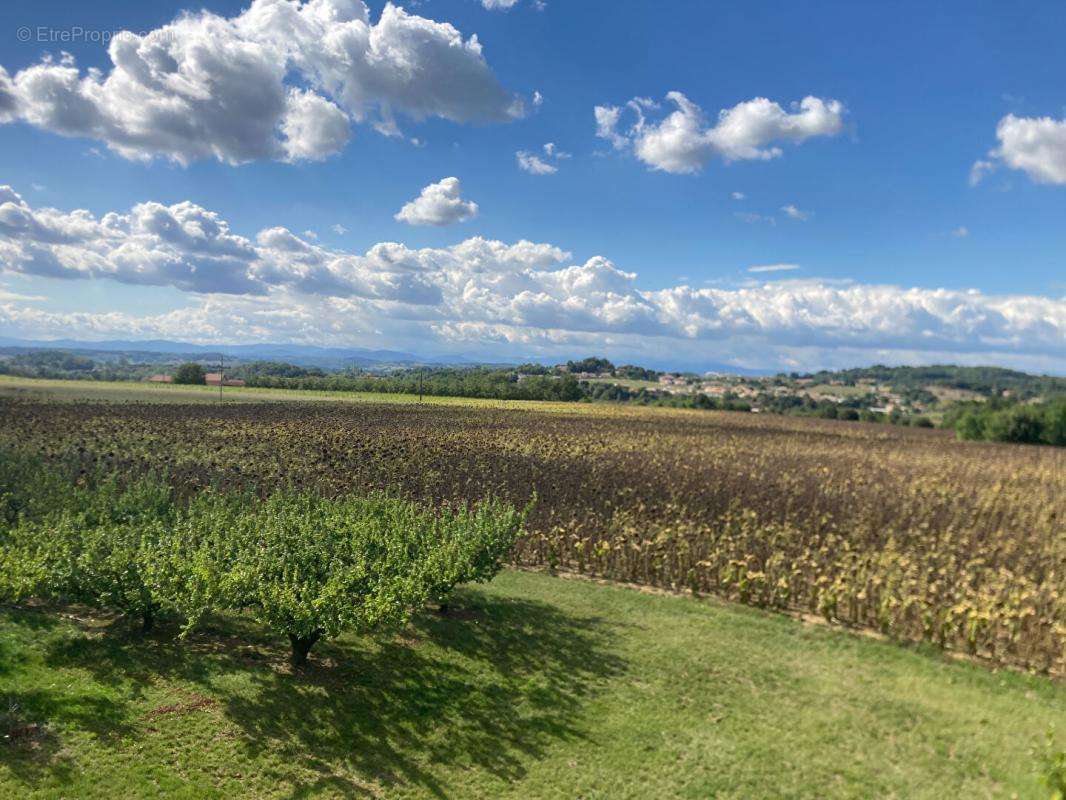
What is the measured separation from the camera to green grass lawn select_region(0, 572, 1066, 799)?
6699mm

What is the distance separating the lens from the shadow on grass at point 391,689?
7.09 meters

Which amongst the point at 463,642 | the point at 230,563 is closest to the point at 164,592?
the point at 230,563

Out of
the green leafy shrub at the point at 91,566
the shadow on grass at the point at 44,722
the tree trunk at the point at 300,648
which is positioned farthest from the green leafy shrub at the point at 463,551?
the shadow on grass at the point at 44,722

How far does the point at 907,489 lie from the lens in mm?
25609

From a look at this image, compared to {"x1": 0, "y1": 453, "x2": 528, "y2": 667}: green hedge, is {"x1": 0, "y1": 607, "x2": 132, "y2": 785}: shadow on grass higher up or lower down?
lower down

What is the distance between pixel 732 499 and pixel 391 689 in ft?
48.1

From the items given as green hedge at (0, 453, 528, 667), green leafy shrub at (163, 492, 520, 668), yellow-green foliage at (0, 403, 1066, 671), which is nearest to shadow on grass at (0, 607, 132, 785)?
green hedge at (0, 453, 528, 667)

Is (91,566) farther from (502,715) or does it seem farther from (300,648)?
(502,715)

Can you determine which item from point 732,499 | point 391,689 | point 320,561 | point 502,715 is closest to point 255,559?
point 320,561

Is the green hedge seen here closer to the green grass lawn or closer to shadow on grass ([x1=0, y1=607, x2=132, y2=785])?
the green grass lawn

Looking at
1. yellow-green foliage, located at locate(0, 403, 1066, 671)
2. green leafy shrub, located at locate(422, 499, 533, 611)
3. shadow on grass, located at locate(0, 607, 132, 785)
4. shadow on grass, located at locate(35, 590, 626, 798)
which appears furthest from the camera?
yellow-green foliage, located at locate(0, 403, 1066, 671)

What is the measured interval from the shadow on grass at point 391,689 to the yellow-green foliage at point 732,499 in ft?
17.0

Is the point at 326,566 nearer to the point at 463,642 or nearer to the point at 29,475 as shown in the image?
the point at 463,642

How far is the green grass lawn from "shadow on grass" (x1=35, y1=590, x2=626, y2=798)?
0.10 ft
